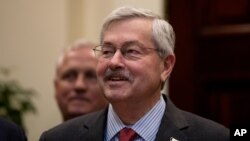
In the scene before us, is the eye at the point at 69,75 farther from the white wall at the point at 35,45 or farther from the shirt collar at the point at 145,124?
the white wall at the point at 35,45

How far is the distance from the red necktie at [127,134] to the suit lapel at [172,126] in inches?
4.3

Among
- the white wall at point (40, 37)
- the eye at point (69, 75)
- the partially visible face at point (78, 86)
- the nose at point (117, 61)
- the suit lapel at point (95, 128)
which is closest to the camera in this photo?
the nose at point (117, 61)

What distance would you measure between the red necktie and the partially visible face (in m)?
0.95

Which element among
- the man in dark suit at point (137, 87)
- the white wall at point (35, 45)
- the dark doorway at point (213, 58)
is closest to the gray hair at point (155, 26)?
the man in dark suit at point (137, 87)

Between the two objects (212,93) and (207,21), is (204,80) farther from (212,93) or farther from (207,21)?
(207,21)

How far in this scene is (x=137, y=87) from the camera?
291 cm

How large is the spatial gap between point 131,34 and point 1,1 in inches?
110

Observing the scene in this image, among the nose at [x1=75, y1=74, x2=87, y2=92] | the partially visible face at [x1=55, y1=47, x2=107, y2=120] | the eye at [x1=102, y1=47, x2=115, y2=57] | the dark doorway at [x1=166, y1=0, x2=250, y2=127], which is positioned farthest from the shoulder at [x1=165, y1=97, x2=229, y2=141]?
the dark doorway at [x1=166, y1=0, x2=250, y2=127]

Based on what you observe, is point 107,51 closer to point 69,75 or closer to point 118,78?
point 118,78

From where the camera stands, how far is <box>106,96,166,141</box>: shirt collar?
292 cm

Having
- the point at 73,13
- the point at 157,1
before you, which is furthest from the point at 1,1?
the point at 157,1

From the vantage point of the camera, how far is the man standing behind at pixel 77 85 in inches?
155

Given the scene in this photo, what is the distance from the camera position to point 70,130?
10.1ft

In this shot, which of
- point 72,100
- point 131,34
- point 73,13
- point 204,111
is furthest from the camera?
point 73,13
